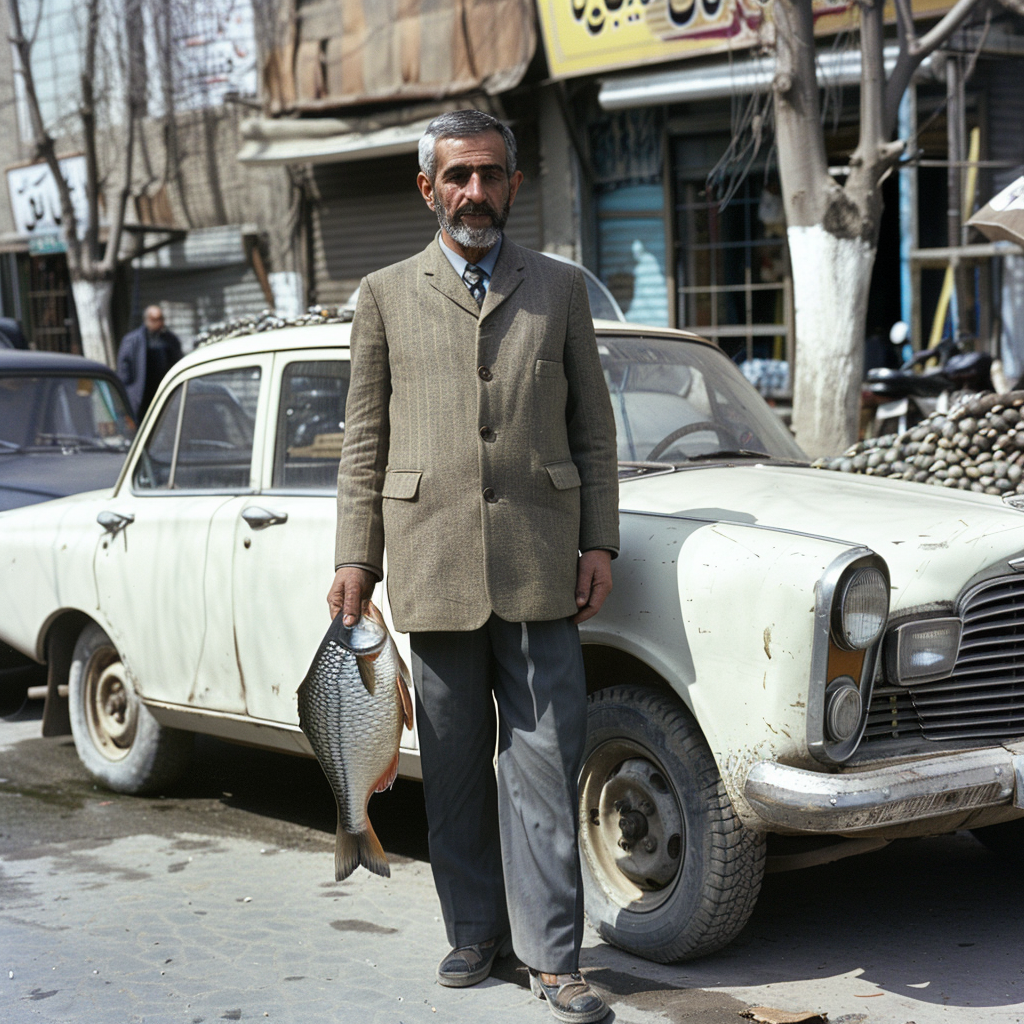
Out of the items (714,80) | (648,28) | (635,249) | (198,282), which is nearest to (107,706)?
(714,80)

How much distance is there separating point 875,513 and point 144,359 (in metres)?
9.85

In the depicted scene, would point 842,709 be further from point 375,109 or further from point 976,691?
point 375,109

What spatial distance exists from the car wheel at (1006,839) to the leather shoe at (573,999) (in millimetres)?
1701

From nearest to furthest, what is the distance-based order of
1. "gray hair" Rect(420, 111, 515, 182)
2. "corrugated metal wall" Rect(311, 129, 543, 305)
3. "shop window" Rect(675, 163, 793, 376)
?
"gray hair" Rect(420, 111, 515, 182)
"shop window" Rect(675, 163, 793, 376)
"corrugated metal wall" Rect(311, 129, 543, 305)

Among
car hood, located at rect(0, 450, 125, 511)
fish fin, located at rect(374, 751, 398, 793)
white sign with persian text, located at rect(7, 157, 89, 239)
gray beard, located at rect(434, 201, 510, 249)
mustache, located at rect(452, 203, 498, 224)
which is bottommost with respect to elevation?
fish fin, located at rect(374, 751, 398, 793)

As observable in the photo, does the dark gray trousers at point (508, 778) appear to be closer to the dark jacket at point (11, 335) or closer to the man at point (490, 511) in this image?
the man at point (490, 511)

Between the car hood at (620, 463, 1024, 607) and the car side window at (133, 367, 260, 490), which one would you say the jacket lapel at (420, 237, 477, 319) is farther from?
the car side window at (133, 367, 260, 490)

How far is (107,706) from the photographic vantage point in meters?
5.70

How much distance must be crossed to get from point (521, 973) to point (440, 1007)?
278 millimetres

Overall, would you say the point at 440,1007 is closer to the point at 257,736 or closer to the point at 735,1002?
the point at 735,1002

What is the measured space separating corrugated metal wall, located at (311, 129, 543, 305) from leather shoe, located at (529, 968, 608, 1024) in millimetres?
11651

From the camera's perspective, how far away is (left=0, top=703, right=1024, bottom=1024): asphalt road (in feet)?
11.2

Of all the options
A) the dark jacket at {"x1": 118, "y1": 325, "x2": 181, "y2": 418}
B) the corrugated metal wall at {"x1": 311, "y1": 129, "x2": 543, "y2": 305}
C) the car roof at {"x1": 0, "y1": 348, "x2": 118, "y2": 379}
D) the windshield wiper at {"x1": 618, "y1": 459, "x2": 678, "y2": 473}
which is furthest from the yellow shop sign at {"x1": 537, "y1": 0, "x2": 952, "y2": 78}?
the windshield wiper at {"x1": 618, "y1": 459, "x2": 678, "y2": 473}

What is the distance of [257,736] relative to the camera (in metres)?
4.79
